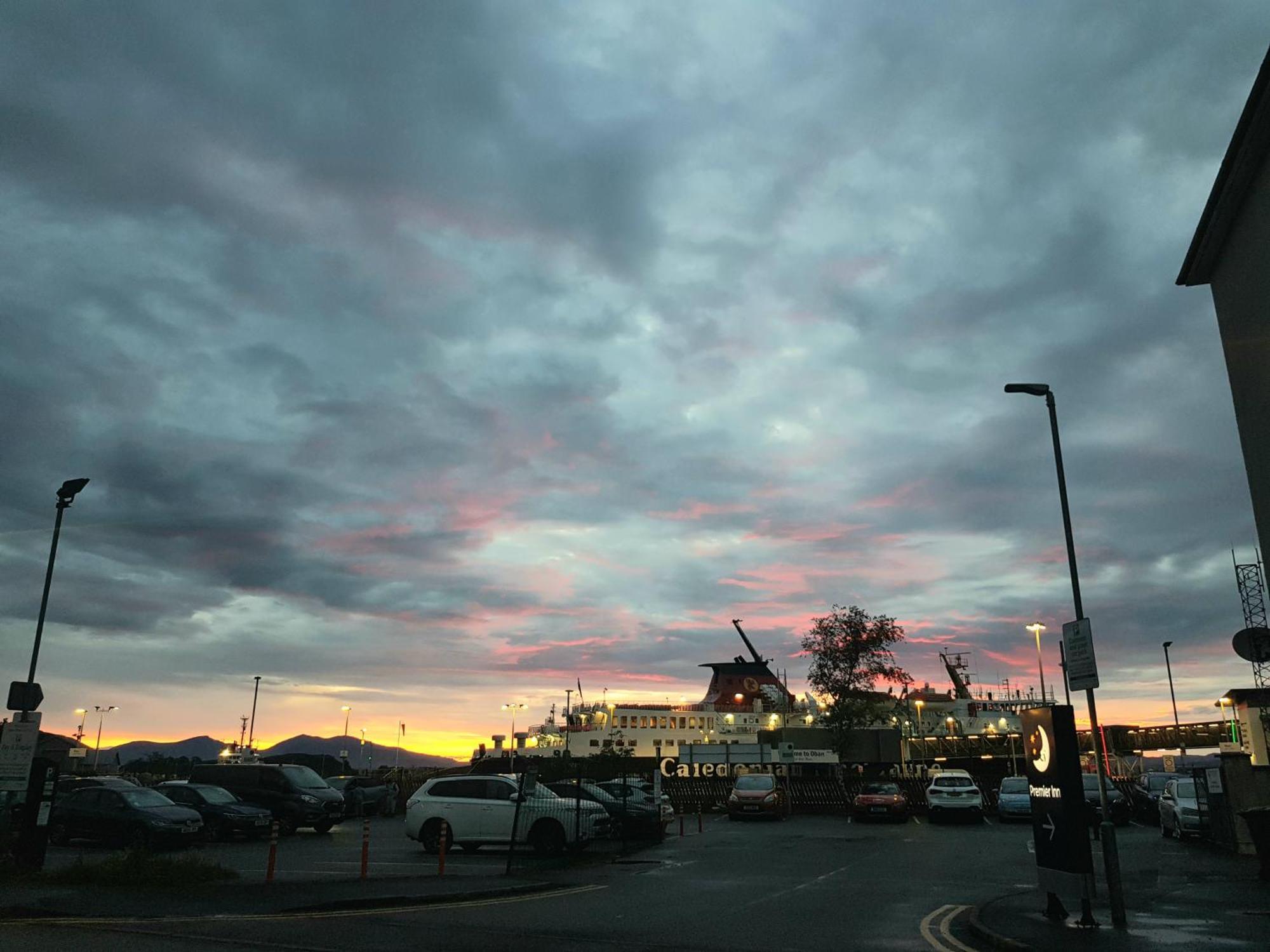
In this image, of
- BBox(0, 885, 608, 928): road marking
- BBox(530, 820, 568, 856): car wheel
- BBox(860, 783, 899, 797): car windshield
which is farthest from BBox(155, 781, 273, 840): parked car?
BBox(860, 783, 899, 797): car windshield

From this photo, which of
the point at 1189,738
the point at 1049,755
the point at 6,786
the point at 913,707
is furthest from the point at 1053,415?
the point at 1189,738

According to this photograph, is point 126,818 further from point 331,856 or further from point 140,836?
point 331,856

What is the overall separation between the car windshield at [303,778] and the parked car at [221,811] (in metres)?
1.62

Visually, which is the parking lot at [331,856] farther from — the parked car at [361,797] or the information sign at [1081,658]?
the information sign at [1081,658]

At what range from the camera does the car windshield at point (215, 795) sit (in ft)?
82.2

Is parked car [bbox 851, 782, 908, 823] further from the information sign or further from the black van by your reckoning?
the information sign

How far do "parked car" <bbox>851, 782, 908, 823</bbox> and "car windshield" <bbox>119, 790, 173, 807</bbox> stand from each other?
2197cm

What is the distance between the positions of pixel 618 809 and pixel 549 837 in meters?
3.99

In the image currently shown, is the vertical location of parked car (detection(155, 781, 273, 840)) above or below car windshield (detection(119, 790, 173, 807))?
below

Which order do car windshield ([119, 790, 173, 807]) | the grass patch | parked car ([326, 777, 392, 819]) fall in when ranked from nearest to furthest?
1. the grass patch
2. car windshield ([119, 790, 173, 807])
3. parked car ([326, 777, 392, 819])

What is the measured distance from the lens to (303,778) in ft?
93.7

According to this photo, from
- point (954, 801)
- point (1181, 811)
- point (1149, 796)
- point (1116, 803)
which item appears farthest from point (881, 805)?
point (1181, 811)

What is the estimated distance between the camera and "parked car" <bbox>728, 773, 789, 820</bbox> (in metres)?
33.6

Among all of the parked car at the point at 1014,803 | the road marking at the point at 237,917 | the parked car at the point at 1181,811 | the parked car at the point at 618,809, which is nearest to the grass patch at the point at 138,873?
the road marking at the point at 237,917
